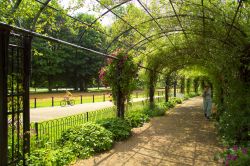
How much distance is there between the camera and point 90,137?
5973 millimetres

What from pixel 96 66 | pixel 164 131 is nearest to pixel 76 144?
pixel 164 131

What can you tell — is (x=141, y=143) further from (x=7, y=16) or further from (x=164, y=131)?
(x=7, y=16)

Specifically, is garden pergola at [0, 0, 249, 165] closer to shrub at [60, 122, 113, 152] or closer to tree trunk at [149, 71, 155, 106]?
tree trunk at [149, 71, 155, 106]

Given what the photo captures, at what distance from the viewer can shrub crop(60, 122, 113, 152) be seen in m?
5.76

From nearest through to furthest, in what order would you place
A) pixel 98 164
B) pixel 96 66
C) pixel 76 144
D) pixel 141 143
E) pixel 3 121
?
pixel 3 121 → pixel 98 164 → pixel 76 144 → pixel 141 143 → pixel 96 66

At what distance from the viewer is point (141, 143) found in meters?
6.71

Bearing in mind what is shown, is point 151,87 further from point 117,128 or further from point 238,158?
point 238,158

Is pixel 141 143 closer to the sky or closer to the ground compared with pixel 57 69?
closer to the ground

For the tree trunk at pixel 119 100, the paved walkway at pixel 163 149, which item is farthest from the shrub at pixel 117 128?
the tree trunk at pixel 119 100

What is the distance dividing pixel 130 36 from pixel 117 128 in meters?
3.81

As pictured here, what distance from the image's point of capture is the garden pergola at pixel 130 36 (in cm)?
362

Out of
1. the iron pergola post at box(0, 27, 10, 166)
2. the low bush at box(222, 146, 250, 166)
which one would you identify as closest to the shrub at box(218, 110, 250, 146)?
the low bush at box(222, 146, 250, 166)

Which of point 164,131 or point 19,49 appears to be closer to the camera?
point 19,49

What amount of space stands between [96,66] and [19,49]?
108 feet
